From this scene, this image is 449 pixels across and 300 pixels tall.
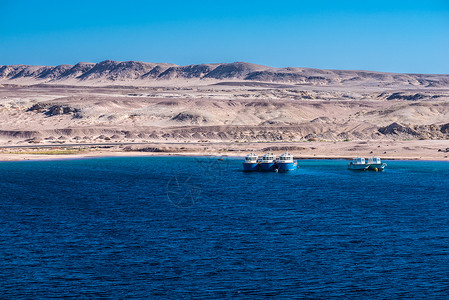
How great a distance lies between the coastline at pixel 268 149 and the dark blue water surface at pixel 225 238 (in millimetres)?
37900

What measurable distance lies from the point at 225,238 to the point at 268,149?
82.3m

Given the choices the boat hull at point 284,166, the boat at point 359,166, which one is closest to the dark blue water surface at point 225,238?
the boat hull at point 284,166

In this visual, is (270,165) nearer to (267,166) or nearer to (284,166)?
(267,166)

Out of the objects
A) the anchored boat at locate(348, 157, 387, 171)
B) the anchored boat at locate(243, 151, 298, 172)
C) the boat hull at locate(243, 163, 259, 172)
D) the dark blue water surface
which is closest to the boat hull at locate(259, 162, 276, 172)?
the anchored boat at locate(243, 151, 298, 172)

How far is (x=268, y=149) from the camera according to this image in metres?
127

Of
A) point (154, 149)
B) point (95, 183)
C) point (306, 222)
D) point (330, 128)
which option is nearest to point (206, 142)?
point (154, 149)

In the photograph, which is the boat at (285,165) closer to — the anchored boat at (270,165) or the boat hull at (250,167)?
the anchored boat at (270,165)

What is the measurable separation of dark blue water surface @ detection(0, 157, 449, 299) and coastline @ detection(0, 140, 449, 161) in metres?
37.9

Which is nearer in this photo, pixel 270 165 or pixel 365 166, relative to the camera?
pixel 365 166

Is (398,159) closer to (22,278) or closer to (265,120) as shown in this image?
(265,120)

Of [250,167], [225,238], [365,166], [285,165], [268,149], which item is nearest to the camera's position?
[225,238]

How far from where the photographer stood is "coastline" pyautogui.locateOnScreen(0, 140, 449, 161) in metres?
120

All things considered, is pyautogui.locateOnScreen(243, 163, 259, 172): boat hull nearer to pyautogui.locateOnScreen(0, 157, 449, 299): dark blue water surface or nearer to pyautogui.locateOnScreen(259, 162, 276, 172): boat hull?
pyautogui.locateOnScreen(259, 162, 276, 172): boat hull

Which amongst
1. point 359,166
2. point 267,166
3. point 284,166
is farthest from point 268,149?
point 359,166
